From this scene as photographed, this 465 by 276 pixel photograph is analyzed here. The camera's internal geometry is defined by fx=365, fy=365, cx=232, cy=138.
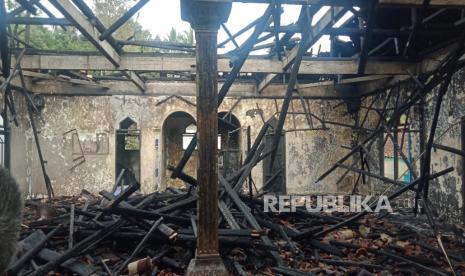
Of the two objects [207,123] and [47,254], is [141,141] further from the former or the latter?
[207,123]

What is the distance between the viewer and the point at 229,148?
17.5 m

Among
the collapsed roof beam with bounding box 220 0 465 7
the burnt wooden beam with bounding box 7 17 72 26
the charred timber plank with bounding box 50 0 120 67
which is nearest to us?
the collapsed roof beam with bounding box 220 0 465 7

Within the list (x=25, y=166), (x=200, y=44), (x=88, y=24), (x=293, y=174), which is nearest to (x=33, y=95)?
(x=25, y=166)

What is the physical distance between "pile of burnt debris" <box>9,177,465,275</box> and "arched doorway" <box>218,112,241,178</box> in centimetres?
417

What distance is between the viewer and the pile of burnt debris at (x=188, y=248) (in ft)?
15.0

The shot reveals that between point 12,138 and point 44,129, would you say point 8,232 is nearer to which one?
point 12,138

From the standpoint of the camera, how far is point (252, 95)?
13.6m

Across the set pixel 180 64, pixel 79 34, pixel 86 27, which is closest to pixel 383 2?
pixel 86 27

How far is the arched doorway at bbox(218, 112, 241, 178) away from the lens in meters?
13.2

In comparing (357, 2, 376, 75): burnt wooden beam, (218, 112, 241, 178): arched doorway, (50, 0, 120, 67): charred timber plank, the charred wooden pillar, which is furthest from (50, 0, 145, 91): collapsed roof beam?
(357, 2, 376, 75): burnt wooden beam

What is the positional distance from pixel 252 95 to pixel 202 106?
9.51 m

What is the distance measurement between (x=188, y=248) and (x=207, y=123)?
1942mm

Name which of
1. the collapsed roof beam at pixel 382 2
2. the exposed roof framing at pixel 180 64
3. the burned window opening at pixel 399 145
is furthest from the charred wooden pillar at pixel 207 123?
the exposed roof framing at pixel 180 64

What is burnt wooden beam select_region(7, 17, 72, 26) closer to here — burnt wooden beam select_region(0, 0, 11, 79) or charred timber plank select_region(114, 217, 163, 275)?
burnt wooden beam select_region(0, 0, 11, 79)
